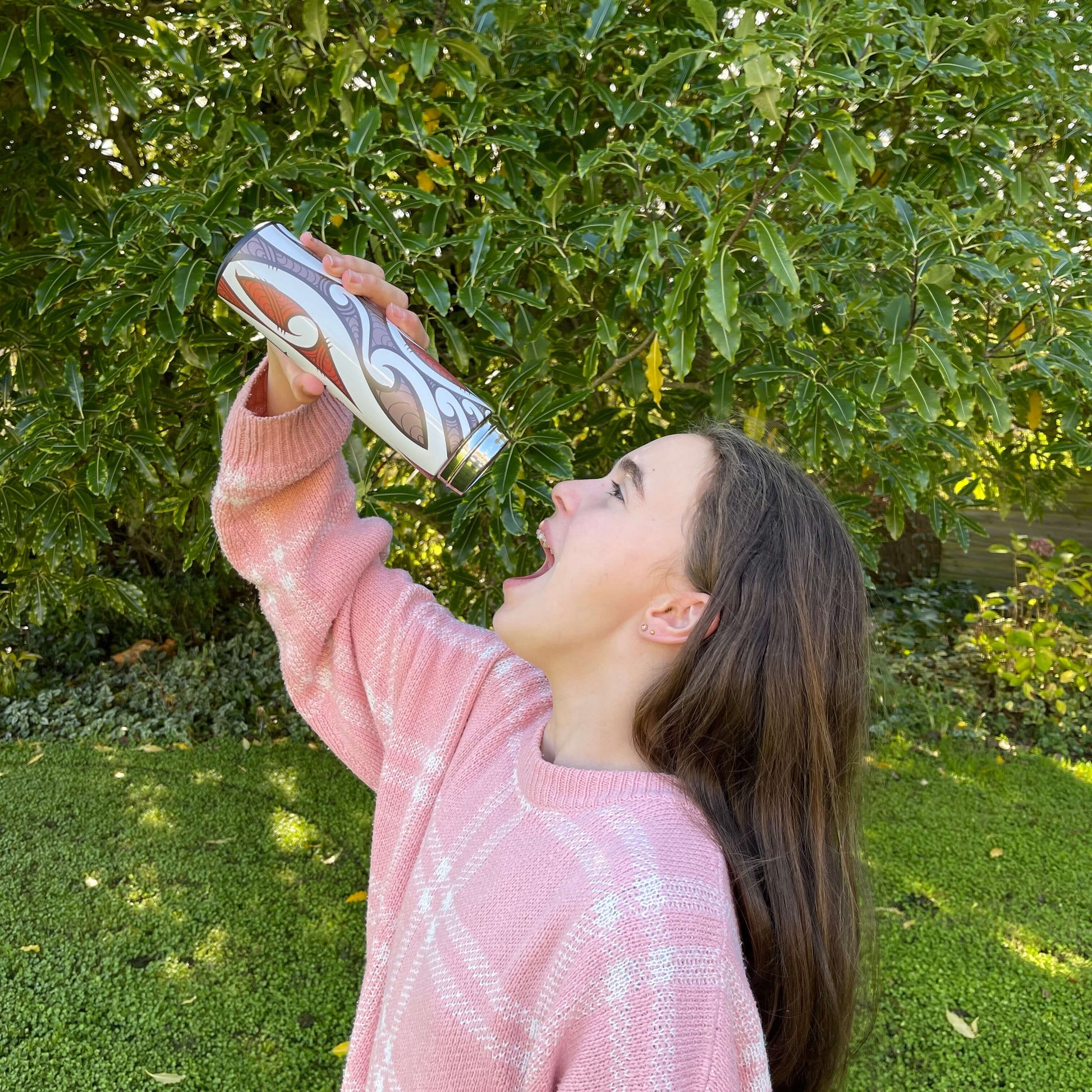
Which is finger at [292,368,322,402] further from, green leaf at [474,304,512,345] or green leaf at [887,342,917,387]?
green leaf at [887,342,917,387]

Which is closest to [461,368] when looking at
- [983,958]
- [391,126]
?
[391,126]

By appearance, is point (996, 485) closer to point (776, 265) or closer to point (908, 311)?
point (908, 311)

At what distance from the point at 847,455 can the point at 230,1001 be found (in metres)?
2.01

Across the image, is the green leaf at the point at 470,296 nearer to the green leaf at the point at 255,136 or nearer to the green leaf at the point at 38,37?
the green leaf at the point at 255,136

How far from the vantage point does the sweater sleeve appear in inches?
52.3

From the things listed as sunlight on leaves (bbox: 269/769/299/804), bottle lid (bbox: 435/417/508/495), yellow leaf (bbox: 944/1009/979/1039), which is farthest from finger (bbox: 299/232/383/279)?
sunlight on leaves (bbox: 269/769/299/804)

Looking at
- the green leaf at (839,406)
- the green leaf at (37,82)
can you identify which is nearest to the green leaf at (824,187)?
the green leaf at (839,406)

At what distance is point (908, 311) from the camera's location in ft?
5.71

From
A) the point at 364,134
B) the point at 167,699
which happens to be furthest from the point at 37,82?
the point at 167,699

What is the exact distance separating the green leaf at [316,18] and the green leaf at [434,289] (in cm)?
46

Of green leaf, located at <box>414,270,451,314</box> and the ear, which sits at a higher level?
green leaf, located at <box>414,270,451,314</box>

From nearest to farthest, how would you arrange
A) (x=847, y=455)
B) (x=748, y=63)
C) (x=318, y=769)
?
(x=748, y=63) → (x=847, y=455) → (x=318, y=769)

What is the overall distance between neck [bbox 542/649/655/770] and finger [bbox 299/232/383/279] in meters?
0.57

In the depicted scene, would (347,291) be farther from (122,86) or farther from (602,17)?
(122,86)
